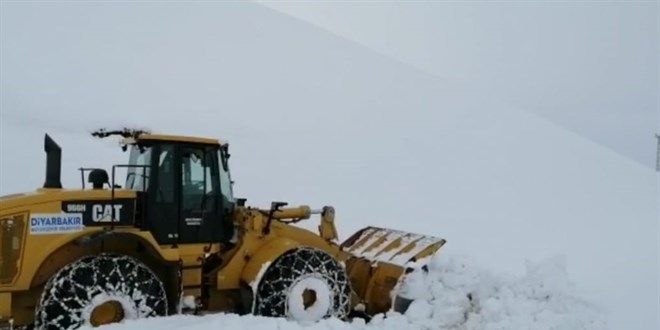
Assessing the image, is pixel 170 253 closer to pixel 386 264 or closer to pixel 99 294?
pixel 99 294

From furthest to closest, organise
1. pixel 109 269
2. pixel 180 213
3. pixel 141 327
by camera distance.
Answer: pixel 180 213 → pixel 109 269 → pixel 141 327

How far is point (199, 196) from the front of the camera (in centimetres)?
796

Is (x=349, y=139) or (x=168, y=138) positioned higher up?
(x=349, y=139)

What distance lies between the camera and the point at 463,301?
308 inches

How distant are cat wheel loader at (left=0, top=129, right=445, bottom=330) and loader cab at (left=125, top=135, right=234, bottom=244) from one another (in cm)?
1

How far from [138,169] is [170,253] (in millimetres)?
1058

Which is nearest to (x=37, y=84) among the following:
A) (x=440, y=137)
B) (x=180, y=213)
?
(x=440, y=137)

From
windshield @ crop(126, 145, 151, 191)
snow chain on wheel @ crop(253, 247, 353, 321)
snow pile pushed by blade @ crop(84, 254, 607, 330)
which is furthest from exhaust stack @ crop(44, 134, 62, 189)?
snow chain on wheel @ crop(253, 247, 353, 321)

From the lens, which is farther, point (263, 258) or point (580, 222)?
point (580, 222)

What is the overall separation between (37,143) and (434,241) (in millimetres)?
16784

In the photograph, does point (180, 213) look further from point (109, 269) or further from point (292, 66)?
point (292, 66)

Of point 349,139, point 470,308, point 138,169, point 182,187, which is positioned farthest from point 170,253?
point 349,139

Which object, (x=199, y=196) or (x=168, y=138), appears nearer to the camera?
(x=168, y=138)

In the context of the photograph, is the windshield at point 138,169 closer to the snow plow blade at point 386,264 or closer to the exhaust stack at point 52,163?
the exhaust stack at point 52,163
